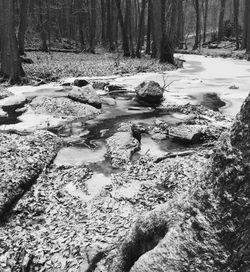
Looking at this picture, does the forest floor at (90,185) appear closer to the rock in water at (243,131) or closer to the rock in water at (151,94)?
the rock in water at (243,131)

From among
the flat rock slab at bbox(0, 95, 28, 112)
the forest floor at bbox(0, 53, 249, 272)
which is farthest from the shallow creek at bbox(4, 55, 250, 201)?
the flat rock slab at bbox(0, 95, 28, 112)

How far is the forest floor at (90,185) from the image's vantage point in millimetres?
4176

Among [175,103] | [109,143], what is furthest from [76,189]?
[175,103]

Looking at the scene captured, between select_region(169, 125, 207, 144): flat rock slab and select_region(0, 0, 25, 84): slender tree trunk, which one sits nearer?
select_region(169, 125, 207, 144): flat rock slab

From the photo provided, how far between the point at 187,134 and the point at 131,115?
9.51 ft

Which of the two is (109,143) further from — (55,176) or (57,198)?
(57,198)

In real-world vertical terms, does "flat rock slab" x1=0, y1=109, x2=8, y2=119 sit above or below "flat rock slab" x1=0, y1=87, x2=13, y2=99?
below

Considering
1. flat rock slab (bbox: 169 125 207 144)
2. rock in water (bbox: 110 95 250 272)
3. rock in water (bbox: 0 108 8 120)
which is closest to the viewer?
rock in water (bbox: 110 95 250 272)

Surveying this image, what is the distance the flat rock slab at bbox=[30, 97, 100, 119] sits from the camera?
33.7ft

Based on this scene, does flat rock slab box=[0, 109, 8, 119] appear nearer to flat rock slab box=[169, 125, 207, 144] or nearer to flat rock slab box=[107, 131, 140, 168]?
flat rock slab box=[107, 131, 140, 168]

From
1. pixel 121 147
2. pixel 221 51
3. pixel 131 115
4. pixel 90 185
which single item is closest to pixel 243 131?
pixel 90 185

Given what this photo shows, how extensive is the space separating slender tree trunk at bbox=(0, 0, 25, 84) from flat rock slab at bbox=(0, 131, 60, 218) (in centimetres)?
742

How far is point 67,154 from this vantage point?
7.20 meters

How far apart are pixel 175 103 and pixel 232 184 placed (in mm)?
9206
